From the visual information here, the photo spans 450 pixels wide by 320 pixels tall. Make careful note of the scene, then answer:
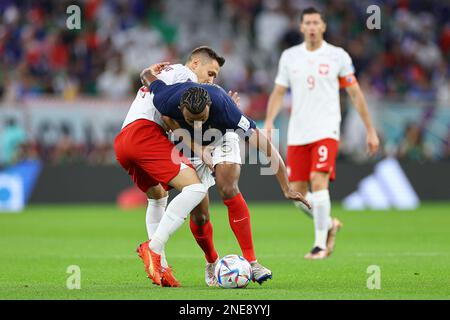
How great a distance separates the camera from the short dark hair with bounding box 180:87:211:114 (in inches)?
315

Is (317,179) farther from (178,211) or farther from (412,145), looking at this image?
(412,145)

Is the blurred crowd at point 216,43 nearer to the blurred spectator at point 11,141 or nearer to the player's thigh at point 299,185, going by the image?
the blurred spectator at point 11,141

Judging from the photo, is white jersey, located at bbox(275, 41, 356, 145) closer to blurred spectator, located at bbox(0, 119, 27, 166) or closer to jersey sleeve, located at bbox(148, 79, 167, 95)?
jersey sleeve, located at bbox(148, 79, 167, 95)

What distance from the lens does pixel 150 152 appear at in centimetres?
852

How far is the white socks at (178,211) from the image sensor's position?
831 centimetres

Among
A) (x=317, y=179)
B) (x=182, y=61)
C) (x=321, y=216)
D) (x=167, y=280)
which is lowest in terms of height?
(x=321, y=216)

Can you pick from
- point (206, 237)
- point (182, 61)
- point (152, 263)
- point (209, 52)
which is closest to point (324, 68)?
point (209, 52)

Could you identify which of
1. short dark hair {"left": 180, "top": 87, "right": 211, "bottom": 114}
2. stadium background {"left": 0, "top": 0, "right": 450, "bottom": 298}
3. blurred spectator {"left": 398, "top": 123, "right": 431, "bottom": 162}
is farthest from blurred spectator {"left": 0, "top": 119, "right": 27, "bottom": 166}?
short dark hair {"left": 180, "top": 87, "right": 211, "bottom": 114}

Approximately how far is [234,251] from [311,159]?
139cm

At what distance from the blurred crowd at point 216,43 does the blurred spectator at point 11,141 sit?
0.66m

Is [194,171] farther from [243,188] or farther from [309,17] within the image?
[243,188]

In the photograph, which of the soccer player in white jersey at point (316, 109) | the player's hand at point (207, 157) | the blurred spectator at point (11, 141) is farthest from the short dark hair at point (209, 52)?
the blurred spectator at point (11, 141)

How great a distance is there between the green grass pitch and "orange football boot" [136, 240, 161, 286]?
0.11 m
